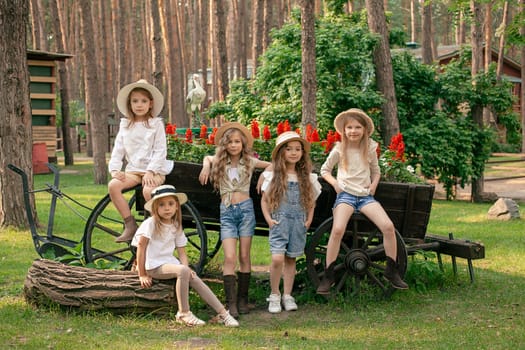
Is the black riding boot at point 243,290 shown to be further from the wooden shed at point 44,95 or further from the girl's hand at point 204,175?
the wooden shed at point 44,95

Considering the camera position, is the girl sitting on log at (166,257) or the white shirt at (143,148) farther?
the white shirt at (143,148)

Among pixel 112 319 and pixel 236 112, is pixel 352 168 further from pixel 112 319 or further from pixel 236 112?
pixel 236 112

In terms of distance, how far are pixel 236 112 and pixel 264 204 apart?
11.3 meters

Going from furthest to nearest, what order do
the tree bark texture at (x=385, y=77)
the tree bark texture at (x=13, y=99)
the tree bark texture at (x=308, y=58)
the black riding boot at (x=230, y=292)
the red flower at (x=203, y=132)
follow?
the tree bark texture at (x=385, y=77) → the tree bark texture at (x=308, y=58) → the tree bark texture at (x=13, y=99) → the red flower at (x=203, y=132) → the black riding boot at (x=230, y=292)

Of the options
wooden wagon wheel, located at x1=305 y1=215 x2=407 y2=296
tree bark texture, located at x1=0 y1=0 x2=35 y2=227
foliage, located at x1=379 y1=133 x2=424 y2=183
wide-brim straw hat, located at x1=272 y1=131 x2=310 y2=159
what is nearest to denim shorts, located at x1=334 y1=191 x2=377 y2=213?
wooden wagon wheel, located at x1=305 y1=215 x2=407 y2=296

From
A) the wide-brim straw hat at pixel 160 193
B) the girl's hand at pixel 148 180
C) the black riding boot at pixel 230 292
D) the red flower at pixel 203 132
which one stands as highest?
the red flower at pixel 203 132

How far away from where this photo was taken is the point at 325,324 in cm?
619

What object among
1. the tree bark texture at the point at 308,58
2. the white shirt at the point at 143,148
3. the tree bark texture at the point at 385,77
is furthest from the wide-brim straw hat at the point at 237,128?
the tree bark texture at the point at 385,77

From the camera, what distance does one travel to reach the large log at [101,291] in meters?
6.26

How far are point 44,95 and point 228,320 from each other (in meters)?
19.3

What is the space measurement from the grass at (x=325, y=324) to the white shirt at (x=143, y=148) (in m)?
1.24

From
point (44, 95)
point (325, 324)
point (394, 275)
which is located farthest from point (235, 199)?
point (44, 95)

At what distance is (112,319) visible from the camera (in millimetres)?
6215

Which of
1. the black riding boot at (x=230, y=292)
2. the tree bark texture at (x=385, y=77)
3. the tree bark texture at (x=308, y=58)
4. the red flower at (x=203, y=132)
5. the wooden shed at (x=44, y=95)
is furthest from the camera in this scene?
the wooden shed at (x=44, y=95)
